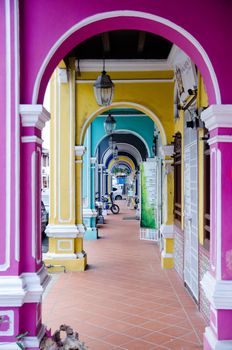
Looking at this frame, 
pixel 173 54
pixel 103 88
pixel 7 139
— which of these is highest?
pixel 173 54

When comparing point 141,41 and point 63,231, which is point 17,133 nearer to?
point 141,41

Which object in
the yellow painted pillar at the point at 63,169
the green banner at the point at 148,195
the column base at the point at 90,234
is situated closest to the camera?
the yellow painted pillar at the point at 63,169

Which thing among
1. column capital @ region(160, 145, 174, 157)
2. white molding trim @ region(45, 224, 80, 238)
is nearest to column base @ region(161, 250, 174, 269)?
white molding trim @ region(45, 224, 80, 238)

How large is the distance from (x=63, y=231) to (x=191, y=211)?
277cm

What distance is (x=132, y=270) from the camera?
8156 millimetres

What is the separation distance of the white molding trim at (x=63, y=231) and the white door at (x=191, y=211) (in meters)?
2.21

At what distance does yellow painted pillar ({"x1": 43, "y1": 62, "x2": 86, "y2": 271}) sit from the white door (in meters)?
2.28

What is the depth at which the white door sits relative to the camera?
591 cm

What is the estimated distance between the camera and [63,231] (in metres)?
8.06

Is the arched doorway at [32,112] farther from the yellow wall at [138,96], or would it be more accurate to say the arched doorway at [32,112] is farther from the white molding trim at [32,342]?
the yellow wall at [138,96]

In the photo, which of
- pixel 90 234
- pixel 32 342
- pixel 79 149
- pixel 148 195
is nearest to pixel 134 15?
pixel 32 342

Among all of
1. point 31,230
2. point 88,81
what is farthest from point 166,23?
point 88,81

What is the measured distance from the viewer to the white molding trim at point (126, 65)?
8.16m

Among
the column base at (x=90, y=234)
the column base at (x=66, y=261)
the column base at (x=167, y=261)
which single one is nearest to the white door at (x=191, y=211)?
the column base at (x=167, y=261)
